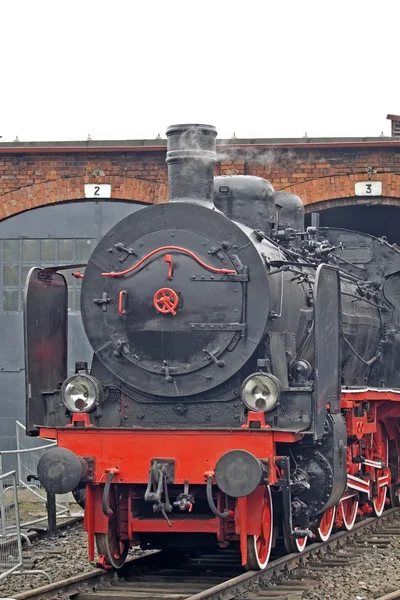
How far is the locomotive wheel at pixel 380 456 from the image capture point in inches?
424

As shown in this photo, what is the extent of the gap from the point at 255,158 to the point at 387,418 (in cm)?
502

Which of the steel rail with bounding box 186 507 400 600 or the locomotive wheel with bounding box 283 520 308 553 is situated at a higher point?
the locomotive wheel with bounding box 283 520 308 553

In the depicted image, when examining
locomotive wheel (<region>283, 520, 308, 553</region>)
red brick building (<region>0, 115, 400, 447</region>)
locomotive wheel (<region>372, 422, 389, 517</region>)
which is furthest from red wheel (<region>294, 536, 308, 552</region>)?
red brick building (<region>0, 115, 400, 447</region>)

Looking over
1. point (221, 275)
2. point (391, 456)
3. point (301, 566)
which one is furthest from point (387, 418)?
point (221, 275)

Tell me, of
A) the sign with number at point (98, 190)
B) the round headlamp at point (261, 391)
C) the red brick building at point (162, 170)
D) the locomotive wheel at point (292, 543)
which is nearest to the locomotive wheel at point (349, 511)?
the locomotive wheel at point (292, 543)

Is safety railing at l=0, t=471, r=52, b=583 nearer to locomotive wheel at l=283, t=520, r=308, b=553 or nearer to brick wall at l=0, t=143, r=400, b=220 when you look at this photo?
locomotive wheel at l=283, t=520, r=308, b=553

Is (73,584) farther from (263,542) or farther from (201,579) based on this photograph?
(263,542)

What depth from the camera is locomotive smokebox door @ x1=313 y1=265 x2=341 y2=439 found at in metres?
7.54

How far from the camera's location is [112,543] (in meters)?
7.79

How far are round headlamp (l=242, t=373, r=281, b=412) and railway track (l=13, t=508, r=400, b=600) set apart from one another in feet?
3.79

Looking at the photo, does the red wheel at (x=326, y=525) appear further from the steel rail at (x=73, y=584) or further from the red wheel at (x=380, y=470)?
the steel rail at (x=73, y=584)

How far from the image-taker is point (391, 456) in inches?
471

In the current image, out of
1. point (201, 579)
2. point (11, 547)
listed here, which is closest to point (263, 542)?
point (201, 579)

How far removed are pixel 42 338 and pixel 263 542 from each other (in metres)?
2.29
